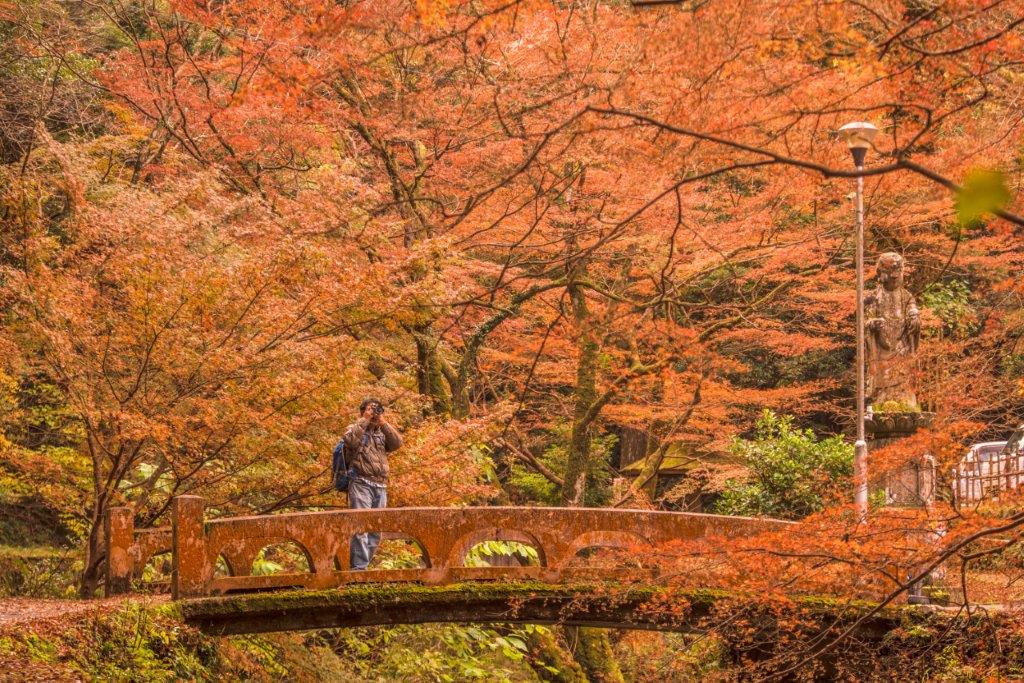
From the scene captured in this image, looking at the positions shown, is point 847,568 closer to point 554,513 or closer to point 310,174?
point 554,513

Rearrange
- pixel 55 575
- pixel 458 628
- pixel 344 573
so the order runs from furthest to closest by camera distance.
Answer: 1. pixel 458 628
2. pixel 55 575
3. pixel 344 573

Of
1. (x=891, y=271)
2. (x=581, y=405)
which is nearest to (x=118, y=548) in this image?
(x=581, y=405)

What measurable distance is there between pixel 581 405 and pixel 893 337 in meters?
4.98

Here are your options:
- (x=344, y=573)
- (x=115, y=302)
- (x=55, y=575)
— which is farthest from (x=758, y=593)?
(x=55, y=575)

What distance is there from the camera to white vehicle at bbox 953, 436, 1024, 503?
10016mm

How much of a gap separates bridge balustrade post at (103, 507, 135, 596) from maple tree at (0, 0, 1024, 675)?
0.68 metres

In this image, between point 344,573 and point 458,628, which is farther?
point 458,628

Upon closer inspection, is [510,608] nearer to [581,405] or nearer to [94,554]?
[94,554]

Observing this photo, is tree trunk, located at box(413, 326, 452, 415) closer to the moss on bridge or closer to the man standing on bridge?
the man standing on bridge

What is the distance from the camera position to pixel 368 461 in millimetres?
9984

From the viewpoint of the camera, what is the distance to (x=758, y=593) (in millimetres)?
9289

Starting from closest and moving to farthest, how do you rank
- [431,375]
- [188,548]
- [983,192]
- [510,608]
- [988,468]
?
[983,192] → [188,548] → [510,608] → [988,468] → [431,375]

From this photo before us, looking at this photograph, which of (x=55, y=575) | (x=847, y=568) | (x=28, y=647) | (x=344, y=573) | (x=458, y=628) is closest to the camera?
(x=28, y=647)

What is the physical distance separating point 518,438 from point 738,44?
39.5 feet
